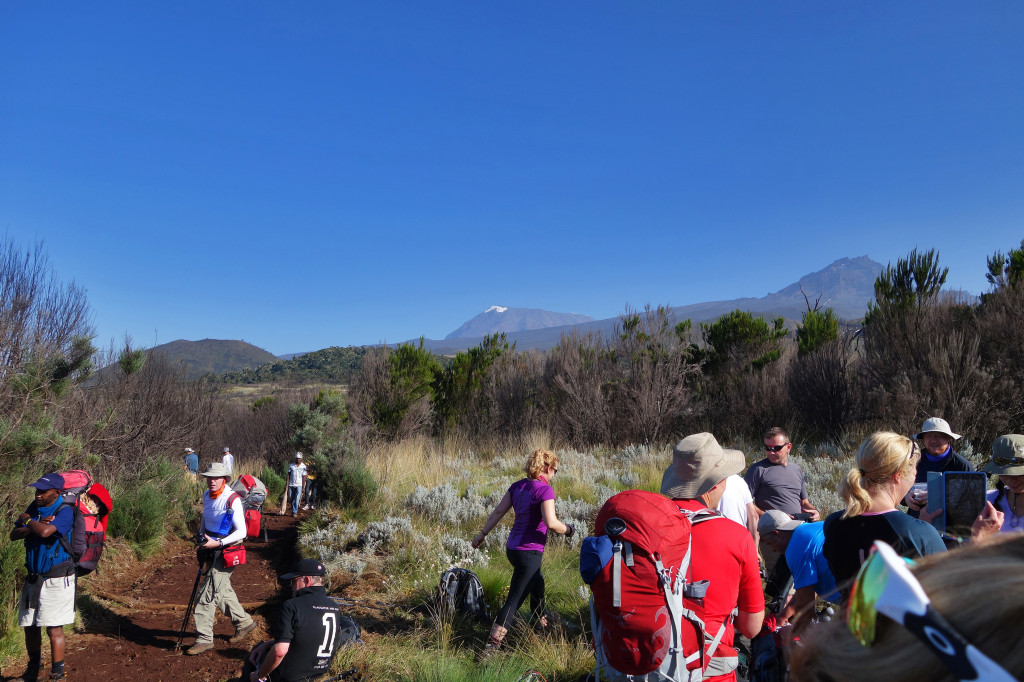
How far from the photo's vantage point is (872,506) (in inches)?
110

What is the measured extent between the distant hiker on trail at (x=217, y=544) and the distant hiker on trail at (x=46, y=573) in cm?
113

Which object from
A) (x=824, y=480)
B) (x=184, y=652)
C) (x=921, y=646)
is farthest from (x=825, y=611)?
(x=824, y=480)

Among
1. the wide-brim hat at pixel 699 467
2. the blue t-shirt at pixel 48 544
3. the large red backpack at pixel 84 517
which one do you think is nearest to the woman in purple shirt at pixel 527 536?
the wide-brim hat at pixel 699 467

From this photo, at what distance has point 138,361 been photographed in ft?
44.2

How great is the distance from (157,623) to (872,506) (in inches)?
293

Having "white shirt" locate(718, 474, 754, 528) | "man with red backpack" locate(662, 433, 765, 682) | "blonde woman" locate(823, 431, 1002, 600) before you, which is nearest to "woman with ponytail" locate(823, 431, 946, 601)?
"blonde woman" locate(823, 431, 1002, 600)

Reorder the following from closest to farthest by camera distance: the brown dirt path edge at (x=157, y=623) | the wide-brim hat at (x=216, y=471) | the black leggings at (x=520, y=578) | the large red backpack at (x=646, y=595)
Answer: the large red backpack at (x=646, y=595) < the black leggings at (x=520, y=578) < the brown dirt path edge at (x=157, y=623) < the wide-brim hat at (x=216, y=471)

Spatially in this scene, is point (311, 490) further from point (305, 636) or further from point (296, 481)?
point (305, 636)

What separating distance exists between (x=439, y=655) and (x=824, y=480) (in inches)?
300

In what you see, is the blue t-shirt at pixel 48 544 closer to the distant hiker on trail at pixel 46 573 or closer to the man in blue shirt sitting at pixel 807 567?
the distant hiker on trail at pixel 46 573

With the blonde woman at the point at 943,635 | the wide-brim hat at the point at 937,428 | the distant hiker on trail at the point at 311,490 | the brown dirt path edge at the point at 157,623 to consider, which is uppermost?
the blonde woman at the point at 943,635

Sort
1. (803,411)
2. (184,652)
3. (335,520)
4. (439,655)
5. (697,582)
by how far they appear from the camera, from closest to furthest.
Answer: (697,582) < (439,655) < (184,652) < (335,520) < (803,411)

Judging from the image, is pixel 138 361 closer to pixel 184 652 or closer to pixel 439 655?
pixel 184 652

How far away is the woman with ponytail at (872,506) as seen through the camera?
8.86 ft
